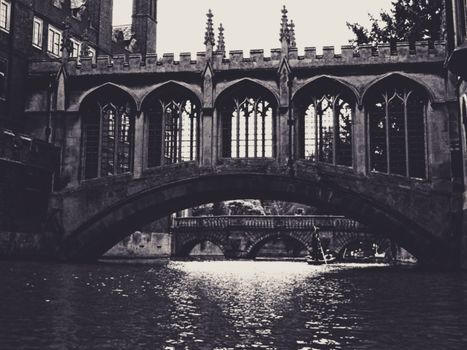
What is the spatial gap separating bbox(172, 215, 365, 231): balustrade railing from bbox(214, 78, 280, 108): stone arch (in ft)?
72.9

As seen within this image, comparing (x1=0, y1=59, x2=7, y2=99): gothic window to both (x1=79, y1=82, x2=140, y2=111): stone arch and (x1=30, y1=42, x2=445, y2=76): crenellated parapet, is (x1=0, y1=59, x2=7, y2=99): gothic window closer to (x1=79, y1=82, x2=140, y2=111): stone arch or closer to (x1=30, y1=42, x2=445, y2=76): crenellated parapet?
(x1=30, y1=42, x2=445, y2=76): crenellated parapet

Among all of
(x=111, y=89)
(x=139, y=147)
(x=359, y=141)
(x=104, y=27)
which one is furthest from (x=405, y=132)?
(x=104, y=27)

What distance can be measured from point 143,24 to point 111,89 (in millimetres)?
17833

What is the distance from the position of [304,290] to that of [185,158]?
15.1m

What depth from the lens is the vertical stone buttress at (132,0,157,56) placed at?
140 ft

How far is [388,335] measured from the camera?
5.77 metres

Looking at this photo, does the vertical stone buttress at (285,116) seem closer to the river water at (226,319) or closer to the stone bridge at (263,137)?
the stone bridge at (263,137)

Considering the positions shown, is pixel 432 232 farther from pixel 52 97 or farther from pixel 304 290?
pixel 52 97

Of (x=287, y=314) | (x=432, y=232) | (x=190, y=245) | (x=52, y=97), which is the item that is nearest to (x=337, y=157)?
(x=432, y=232)

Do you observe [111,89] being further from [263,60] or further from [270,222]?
[270,222]

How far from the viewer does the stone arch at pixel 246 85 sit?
81.7 ft

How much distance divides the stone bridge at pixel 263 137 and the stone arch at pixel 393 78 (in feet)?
0.14

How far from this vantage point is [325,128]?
2469cm

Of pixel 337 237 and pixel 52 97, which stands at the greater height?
pixel 52 97
